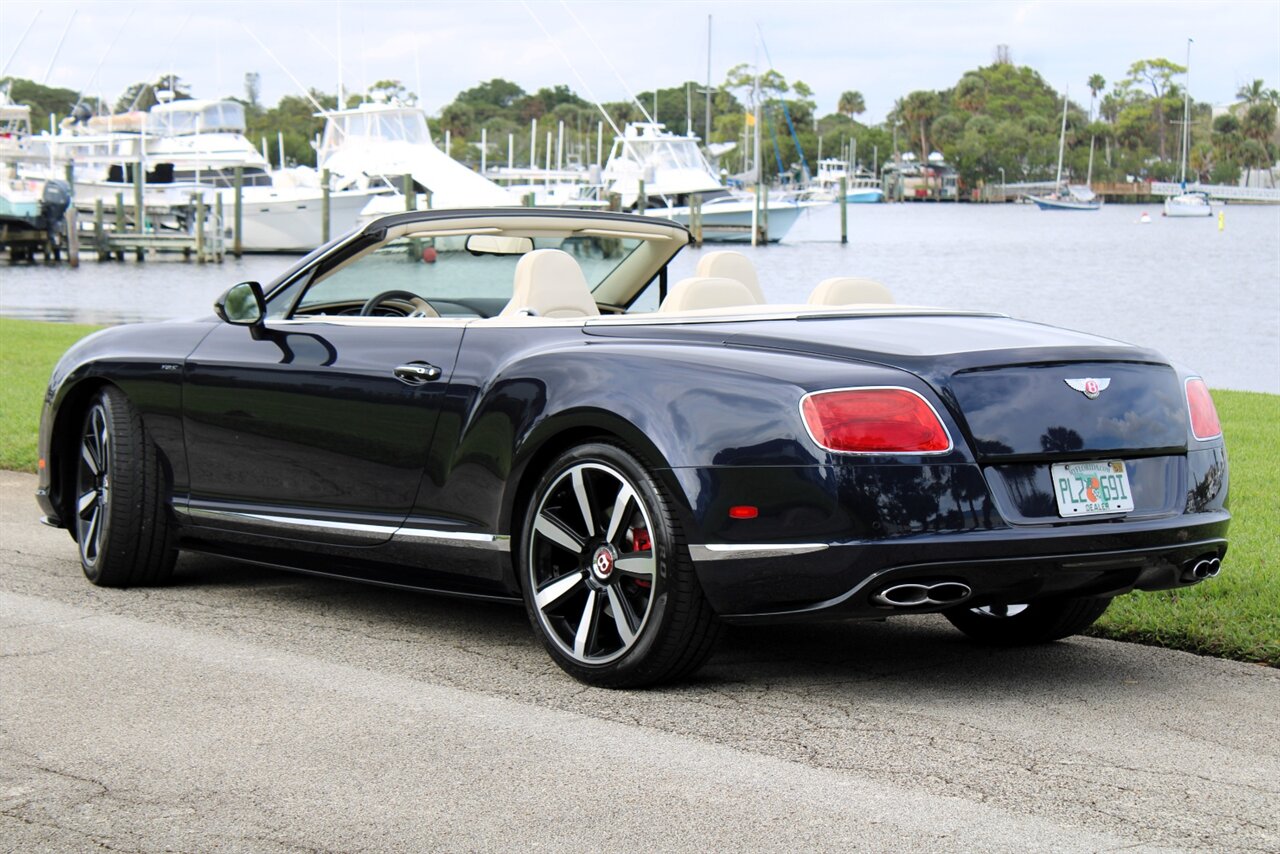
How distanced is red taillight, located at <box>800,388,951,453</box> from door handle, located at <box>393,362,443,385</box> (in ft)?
4.67

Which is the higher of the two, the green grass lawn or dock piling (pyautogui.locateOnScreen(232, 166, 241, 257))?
dock piling (pyautogui.locateOnScreen(232, 166, 241, 257))

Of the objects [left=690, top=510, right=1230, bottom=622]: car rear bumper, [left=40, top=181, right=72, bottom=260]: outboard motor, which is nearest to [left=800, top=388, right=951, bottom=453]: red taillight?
[left=690, top=510, right=1230, bottom=622]: car rear bumper

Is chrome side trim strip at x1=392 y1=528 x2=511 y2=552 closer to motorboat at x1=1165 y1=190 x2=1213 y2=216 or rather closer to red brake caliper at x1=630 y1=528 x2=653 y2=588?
red brake caliper at x1=630 y1=528 x2=653 y2=588

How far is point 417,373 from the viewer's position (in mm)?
5613

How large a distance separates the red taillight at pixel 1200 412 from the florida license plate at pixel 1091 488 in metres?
0.41

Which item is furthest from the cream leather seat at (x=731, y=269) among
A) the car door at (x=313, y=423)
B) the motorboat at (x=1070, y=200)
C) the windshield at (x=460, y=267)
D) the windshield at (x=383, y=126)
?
the motorboat at (x=1070, y=200)

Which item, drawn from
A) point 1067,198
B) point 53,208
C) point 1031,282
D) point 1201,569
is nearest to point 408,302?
point 1201,569

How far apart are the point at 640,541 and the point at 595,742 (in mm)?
679

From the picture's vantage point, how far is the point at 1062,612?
5688 millimetres

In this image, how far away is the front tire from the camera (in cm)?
484

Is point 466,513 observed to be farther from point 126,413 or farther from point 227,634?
point 126,413

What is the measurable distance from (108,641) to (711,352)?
228cm

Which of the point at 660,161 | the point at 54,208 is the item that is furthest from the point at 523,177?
the point at 54,208

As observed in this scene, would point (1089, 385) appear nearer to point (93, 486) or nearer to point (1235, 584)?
point (1235, 584)
